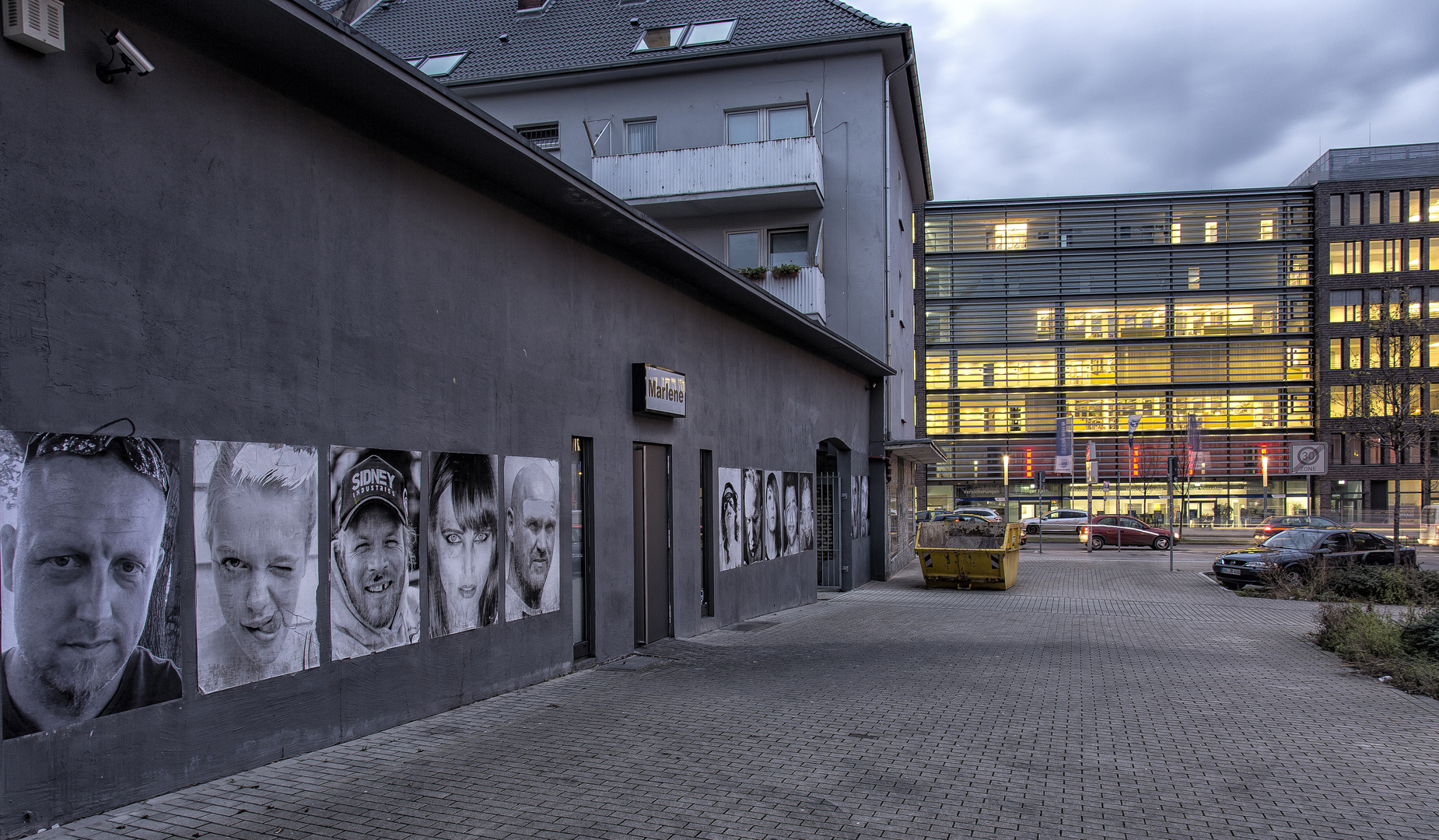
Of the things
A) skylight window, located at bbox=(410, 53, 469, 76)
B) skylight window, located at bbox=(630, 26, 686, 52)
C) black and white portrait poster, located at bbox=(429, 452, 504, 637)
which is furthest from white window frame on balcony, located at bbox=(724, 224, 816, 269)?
black and white portrait poster, located at bbox=(429, 452, 504, 637)

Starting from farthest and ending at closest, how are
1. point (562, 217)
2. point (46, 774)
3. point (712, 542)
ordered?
point (712, 542) < point (562, 217) < point (46, 774)

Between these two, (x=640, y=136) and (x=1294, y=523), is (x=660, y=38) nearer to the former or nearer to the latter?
(x=640, y=136)

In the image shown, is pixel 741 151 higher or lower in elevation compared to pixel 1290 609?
higher

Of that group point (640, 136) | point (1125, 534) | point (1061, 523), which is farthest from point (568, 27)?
point (1061, 523)

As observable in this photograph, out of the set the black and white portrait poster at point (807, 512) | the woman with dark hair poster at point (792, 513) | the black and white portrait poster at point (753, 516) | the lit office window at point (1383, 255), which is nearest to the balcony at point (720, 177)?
the black and white portrait poster at point (807, 512)

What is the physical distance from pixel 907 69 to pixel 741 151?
198 inches

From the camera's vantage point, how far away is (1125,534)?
3869 cm

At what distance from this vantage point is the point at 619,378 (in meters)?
11.0

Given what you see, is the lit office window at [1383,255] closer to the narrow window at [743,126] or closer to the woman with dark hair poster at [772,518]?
the narrow window at [743,126]

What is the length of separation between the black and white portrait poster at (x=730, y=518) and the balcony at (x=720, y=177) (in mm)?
10583

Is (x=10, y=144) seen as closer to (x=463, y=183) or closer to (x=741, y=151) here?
(x=463, y=183)

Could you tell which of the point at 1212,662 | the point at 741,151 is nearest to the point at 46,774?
the point at 1212,662

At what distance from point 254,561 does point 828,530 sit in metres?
16.0

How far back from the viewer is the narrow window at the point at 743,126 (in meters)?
24.4
